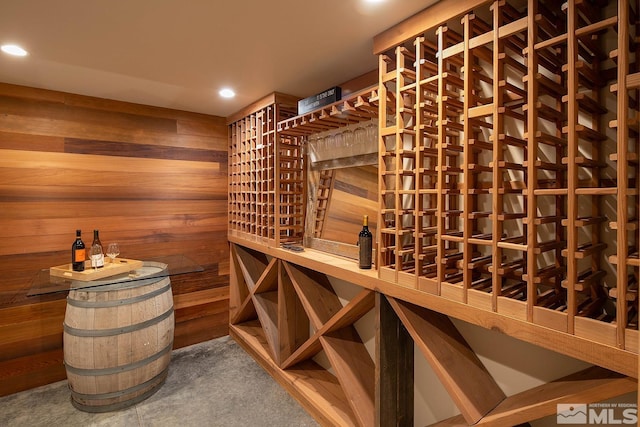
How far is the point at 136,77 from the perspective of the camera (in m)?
2.04

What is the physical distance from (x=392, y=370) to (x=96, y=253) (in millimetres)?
1982

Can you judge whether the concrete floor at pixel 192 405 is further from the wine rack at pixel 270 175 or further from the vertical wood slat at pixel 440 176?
the vertical wood slat at pixel 440 176

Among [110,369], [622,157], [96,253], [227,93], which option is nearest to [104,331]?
[110,369]

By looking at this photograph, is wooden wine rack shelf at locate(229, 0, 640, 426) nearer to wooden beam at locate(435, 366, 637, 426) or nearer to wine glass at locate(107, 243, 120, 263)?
wooden beam at locate(435, 366, 637, 426)

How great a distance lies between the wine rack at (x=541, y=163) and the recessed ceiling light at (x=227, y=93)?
1221 mm

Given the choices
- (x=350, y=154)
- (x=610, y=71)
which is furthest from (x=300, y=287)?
(x=610, y=71)

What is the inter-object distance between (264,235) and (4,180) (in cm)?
171

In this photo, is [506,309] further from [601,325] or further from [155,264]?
[155,264]

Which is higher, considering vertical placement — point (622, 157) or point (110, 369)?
point (622, 157)

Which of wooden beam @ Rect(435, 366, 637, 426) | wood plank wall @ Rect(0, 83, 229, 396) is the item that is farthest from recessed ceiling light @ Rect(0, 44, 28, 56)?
wooden beam @ Rect(435, 366, 637, 426)

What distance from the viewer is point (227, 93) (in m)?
2.35

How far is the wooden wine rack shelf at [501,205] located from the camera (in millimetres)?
891

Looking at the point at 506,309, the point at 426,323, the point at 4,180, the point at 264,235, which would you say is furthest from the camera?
the point at 264,235

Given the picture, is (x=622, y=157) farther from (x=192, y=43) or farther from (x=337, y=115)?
(x=192, y=43)
